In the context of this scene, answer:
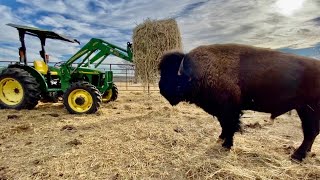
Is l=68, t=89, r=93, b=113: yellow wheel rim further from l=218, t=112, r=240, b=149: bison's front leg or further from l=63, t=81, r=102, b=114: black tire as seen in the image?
l=218, t=112, r=240, b=149: bison's front leg

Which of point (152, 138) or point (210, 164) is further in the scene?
point (152, 138)

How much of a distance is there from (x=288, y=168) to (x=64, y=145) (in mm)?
3324

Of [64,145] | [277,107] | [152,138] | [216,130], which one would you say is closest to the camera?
[277,107]

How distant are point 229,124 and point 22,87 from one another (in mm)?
5825

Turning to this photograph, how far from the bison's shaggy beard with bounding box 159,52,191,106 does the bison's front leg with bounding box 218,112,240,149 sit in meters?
0.73

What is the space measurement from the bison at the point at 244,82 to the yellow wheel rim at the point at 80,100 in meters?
3.31

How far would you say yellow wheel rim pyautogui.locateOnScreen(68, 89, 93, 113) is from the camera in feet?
23.5

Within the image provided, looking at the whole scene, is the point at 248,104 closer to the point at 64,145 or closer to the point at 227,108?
the point at 227,108

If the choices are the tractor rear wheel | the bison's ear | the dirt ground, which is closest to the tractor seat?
the tractor rear wheel

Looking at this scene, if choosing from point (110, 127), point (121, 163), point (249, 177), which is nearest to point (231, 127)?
point (249, 177)

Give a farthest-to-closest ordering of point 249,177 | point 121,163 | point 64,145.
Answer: point 64,145 → point 121,163 → point 249,177

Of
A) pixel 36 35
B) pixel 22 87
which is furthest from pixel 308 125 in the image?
pixel 36 35

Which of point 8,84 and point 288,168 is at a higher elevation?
point 8,84

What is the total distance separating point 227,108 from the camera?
13.6 feet
